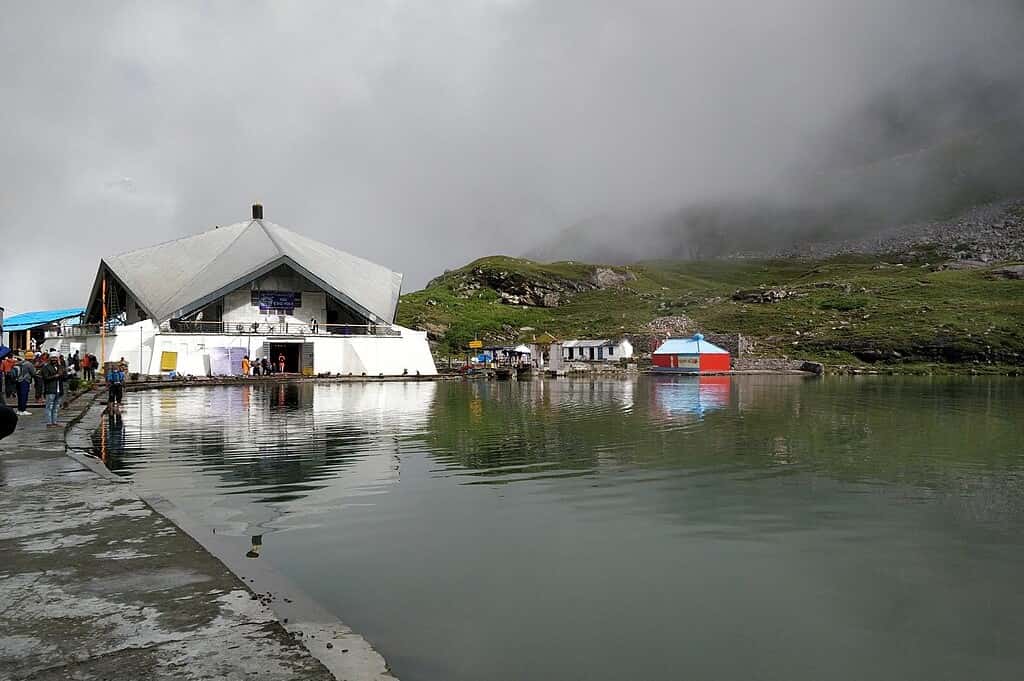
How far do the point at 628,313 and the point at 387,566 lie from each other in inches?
4287

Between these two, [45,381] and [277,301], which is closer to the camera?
[45,381]

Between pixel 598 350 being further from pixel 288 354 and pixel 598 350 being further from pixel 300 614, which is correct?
pixel 300 614

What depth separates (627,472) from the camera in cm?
1225

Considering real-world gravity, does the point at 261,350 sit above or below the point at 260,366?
above

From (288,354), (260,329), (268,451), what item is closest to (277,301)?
(260,329)

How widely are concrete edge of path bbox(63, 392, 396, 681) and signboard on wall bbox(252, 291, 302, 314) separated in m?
46.5

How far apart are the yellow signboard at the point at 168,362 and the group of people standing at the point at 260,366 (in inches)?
150

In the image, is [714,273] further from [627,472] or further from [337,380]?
[627,472]

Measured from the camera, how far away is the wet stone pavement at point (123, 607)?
4.23 metres

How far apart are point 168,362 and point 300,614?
44091mm

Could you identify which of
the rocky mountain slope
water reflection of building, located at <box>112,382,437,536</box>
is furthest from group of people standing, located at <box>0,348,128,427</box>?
the rocky mountain slope

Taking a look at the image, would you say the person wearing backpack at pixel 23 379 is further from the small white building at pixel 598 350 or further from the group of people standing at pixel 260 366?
the small white building at pixel 598 350

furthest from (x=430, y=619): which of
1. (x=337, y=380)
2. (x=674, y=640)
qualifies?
(x=337, y=380)

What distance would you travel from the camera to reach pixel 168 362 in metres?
45.5
